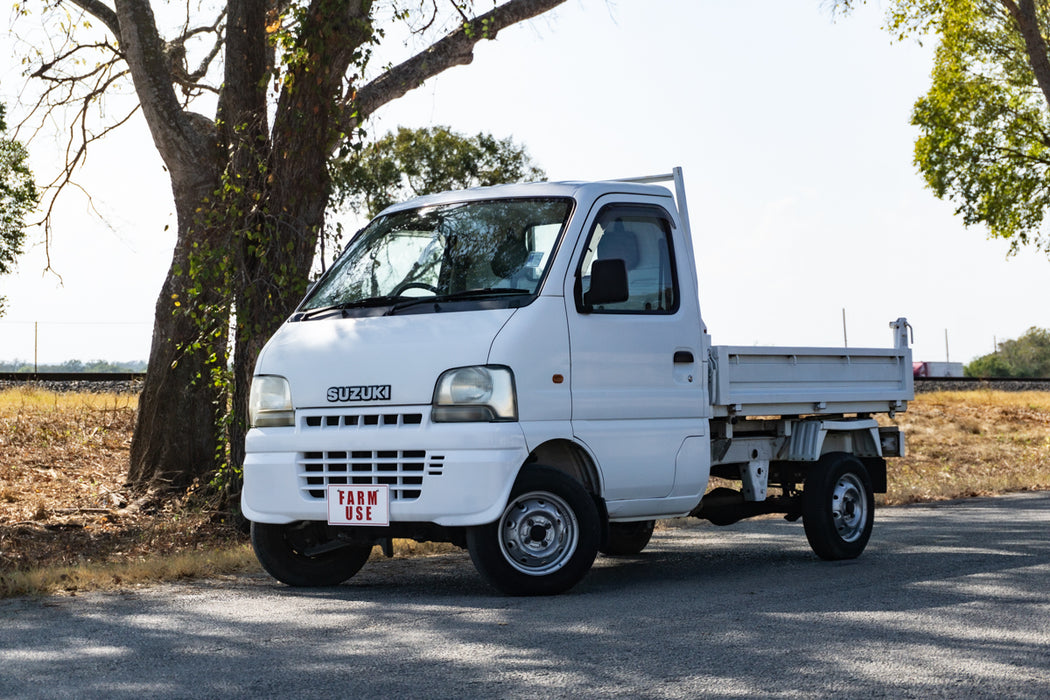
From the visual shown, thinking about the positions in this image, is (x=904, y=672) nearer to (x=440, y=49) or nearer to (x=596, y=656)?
(x=596, y=656)

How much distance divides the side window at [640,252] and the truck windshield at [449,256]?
0.96 feet

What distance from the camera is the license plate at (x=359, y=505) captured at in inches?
288

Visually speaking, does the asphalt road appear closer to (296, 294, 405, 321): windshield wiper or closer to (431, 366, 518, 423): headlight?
(431, 366, 518, 423): headlight

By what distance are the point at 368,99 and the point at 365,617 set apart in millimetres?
8758

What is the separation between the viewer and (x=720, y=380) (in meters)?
8.61

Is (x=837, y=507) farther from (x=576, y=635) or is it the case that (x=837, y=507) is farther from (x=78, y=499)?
(x=78, y=499)

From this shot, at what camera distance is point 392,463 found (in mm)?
7363

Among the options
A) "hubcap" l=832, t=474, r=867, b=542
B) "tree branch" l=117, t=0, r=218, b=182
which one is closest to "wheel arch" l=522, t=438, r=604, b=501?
"hubcap" l=832, t=474, r=867, b=542

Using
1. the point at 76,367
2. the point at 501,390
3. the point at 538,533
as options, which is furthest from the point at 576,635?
the point at 76,367

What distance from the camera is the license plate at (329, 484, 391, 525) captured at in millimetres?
7316

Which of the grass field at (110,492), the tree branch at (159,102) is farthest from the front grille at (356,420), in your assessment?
the tree branch at (159,102)

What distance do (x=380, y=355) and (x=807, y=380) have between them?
3.50 m

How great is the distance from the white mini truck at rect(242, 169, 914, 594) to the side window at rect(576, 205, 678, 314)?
0.04 ft

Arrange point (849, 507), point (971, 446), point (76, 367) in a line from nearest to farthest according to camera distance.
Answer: point (849, 507)
point (971, 446)
point (76, 367)
